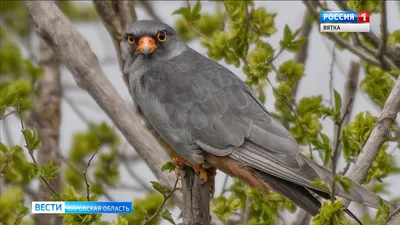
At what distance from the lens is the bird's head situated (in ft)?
17.7

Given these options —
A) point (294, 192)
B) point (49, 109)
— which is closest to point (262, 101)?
point (294, 192)

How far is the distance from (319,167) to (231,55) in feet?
4.13

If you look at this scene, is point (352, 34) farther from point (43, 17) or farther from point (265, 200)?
point (43, 17)

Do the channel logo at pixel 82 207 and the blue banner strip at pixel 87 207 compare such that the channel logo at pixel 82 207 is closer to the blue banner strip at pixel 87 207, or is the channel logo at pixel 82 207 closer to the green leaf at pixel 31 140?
the blue banner strip at pixel 87 207

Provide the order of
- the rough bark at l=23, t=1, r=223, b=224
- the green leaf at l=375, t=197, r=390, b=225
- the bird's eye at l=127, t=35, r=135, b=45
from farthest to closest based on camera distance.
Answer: the rough bark at l=23, t=1, r=223, b=224, the bird's eye at l=127, t=35, r=135, b=45, the green leaf at l=375, t=197, r=390, b=225

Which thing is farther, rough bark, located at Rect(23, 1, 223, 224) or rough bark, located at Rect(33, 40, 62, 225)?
rough bark, located at Rect(33, 40, 62, 225)

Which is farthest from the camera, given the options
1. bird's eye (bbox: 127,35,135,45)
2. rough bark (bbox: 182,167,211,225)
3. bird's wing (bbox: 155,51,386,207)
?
bird's eye (bbox: 127,35,135,45)

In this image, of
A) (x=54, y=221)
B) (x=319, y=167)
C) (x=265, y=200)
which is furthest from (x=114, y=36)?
(x=319, y=167)

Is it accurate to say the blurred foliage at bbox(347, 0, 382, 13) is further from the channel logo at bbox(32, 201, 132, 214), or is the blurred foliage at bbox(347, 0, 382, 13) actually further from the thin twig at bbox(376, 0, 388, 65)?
the channel logo at bbox(32, 201, 132, 214)

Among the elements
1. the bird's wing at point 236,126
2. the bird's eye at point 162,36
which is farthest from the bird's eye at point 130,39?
the bird's wing at point 236,126

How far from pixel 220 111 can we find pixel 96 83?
129 cm

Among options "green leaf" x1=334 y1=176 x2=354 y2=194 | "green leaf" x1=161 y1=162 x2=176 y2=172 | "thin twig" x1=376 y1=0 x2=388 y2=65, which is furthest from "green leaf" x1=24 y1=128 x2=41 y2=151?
"thin twig" x1=376 y1=0 x2=388 y2=65

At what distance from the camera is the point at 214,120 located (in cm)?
491

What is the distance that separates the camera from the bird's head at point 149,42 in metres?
5.40
